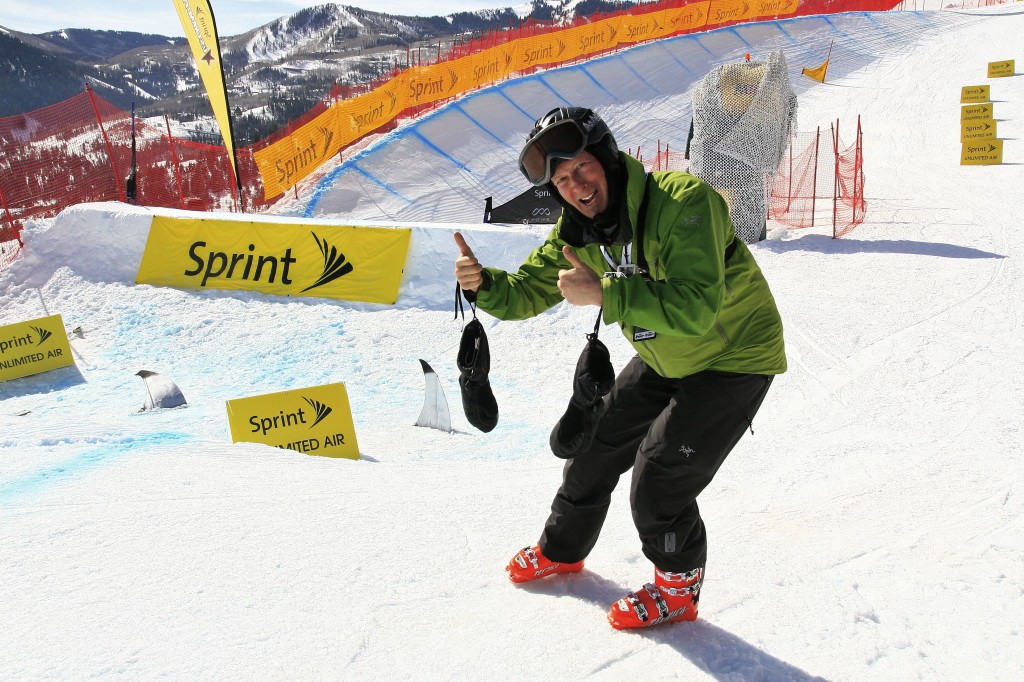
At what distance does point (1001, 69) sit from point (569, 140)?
84.1 feet

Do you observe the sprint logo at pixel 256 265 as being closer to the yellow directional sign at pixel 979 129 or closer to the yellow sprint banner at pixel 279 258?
the yellow sprint banner at pixel 279 258

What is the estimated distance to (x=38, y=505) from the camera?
3.06 meters

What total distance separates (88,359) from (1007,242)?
11.7m

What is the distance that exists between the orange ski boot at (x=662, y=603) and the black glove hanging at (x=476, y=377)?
84cm

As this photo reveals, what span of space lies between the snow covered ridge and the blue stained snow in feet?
15.7

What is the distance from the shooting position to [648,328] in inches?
85.9

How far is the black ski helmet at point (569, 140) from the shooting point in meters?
2.34

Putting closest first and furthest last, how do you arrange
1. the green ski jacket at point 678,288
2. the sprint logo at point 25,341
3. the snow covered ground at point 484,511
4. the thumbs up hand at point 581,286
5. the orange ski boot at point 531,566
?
the green ski jacket at point 678,288, the thumbs up hand at point 581,286, the snow covered ground at point 484,511, the orange ski boot at point 531,566, the sprint logo at point 25,341

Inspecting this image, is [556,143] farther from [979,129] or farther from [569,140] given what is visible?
[979,129]

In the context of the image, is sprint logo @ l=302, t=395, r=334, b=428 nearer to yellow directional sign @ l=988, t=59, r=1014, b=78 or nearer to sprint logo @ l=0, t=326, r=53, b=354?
sprint logo @ l=0, t=326, r=53, b=354

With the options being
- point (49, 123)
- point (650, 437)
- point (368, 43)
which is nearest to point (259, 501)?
point (650, 437)

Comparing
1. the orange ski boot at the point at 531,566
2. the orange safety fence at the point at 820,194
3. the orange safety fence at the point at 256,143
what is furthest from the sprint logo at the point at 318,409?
the orange safety fence at the point at 820,194

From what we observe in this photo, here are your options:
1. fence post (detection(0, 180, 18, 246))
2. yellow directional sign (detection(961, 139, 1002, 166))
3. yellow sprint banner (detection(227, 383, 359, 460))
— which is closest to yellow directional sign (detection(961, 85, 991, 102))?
yellow directional sign (detection(961, 139, 1002, 166))

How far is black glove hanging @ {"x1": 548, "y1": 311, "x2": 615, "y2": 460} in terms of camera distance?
2473 mm
